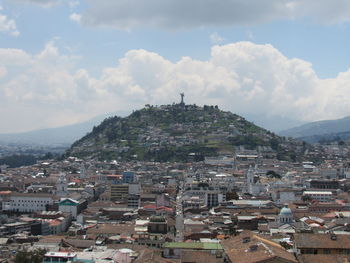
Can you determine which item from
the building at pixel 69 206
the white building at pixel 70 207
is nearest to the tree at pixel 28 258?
the building at pixel 69 206

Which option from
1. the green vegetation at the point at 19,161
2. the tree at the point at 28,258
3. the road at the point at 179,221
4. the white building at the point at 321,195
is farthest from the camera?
the green vegetation at the point at 19,161

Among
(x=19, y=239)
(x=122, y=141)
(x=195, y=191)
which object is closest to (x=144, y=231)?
(x=19, y=239)

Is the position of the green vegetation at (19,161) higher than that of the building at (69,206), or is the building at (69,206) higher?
the green vegetation at (19,161)

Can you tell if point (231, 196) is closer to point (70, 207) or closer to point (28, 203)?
point (70, 207)

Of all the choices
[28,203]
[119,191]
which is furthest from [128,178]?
[28,203]

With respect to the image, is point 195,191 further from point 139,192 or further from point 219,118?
point 219,118

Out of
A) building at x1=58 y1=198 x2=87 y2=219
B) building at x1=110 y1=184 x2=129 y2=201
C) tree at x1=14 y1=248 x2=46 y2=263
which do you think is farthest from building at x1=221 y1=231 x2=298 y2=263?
building at x1=110 y1=184 x2=129 y2=201

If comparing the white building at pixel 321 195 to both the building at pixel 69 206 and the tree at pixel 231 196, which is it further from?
the building at pixel 69 206
